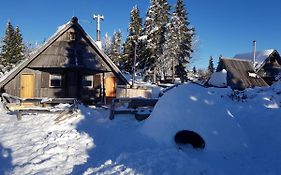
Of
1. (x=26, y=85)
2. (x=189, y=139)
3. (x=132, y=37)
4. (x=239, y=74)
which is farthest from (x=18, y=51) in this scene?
(x=189, y=139)

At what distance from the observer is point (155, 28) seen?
4469cm

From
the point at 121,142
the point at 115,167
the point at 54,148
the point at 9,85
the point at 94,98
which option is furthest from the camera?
the point at 94,98

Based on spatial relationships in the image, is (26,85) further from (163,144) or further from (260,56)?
(260,56)

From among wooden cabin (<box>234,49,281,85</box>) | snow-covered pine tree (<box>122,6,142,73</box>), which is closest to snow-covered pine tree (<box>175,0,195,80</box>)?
snow-covered pine tree (<box>122,6,142,73</box>)

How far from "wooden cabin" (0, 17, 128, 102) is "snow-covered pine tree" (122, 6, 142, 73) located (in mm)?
23122

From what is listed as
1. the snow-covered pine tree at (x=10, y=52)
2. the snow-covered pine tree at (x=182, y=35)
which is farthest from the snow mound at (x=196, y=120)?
the snow-covered pine tree at (x=10, y=52)

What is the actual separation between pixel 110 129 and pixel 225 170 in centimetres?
615

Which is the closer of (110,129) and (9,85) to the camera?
(110,129)

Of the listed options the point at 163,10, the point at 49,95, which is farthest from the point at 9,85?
the point at 163,10

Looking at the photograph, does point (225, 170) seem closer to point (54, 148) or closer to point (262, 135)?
point (262, 135)

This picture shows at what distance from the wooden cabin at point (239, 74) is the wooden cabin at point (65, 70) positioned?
16.2 m

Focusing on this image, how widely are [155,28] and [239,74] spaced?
43.9ft

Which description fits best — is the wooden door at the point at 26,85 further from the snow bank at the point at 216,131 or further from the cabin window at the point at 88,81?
the snow bank at the point at 216,131

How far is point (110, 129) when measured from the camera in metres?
13.5
